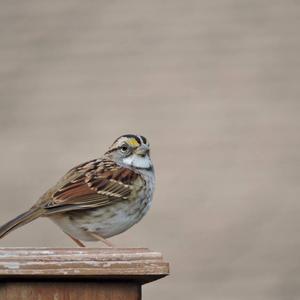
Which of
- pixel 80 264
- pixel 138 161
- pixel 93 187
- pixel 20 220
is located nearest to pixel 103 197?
pixel 93 187

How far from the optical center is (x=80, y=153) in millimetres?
9117

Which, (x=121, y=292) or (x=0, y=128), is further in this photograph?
(x=0, y=128)

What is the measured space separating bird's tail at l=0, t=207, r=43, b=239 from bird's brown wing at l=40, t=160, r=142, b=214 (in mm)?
59

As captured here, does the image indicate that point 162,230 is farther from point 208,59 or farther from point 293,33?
point 293,33

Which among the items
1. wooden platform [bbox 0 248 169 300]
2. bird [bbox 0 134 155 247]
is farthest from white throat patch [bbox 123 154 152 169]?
wooden platform [bbox 0 248 169 300]

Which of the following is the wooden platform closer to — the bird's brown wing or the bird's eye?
the bird's brown wing

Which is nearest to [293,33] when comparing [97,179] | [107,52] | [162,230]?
[107,52]

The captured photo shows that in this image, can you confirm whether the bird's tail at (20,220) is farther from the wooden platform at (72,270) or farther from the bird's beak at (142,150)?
the wooden platform at (72,270)

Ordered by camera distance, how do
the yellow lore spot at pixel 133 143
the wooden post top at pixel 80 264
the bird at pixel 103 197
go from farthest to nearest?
the yellow lore spot at pixel 133 143 → the bird at pixel 103 197 → the wooden post top at pixel 80 264

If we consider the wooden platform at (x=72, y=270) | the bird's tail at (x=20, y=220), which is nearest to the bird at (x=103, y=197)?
the bird's tail at (x=20, y=220)

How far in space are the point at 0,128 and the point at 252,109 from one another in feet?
6.48

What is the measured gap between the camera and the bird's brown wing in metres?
4.92

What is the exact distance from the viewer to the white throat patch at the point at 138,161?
221 inches

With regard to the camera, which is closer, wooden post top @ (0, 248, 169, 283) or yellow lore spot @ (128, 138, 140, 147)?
wooden post top @ (0, 248, 169, 283)
